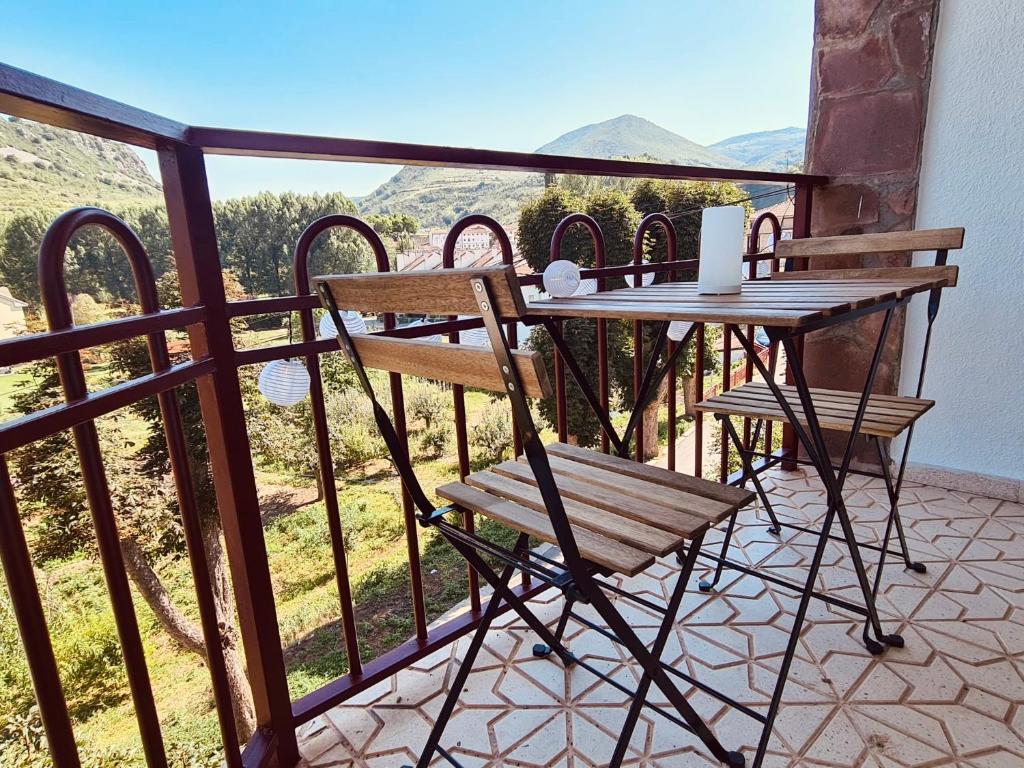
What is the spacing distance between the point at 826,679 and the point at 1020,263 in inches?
82.5

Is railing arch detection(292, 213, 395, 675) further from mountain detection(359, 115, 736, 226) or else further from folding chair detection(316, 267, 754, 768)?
mountain detection(359, 115, 736, 226)

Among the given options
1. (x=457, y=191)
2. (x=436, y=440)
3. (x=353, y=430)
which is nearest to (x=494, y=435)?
(x=436, y=440)

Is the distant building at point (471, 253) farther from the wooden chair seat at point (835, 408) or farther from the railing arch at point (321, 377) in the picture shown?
the wooden chair seat at point (835, 408)

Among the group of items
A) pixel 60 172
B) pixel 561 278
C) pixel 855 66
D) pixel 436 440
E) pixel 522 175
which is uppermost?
pixel 522 175

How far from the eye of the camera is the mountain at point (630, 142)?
3909cm

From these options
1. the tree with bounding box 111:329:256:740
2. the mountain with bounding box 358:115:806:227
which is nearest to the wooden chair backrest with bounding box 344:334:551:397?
the tree with bounding box 111:329:256:740

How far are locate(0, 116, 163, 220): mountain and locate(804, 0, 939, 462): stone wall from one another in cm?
1534

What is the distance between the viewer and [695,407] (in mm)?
2254

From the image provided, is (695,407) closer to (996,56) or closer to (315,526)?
(996,56)

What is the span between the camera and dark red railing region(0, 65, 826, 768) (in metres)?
0.76

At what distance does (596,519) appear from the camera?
49.2 inches

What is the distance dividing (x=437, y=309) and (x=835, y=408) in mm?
1557

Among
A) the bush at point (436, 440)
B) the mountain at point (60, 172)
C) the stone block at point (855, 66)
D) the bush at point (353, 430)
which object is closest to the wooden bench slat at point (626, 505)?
the stone block at point (855, 66)

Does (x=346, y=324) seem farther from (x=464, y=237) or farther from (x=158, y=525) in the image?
(x=158, y=525)
